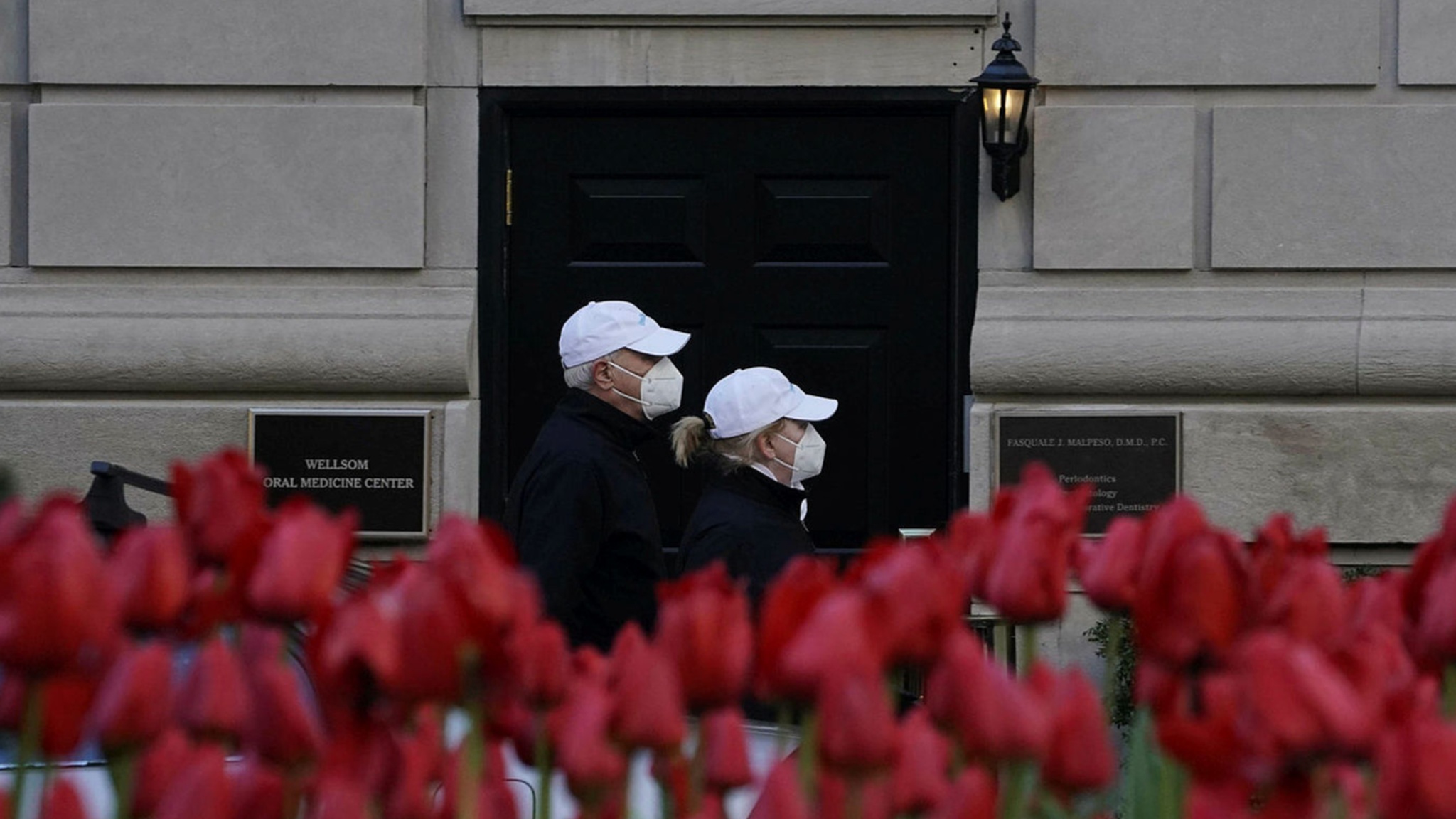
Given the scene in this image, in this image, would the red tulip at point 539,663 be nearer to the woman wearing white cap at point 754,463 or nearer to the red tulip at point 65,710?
the red tulip at point 65,710

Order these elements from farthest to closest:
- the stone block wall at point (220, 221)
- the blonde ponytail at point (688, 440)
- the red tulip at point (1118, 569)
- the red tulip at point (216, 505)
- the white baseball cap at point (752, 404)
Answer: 1. the stone block wall at point (220, 221)
2. the blonde ponytail at point (688, 440)
3. the white baseball cap at point (752, 404)
4. the red tulip at point (1118, 569)
5. the red tulip at point (216, 505)

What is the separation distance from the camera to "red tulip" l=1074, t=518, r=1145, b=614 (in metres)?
1.48

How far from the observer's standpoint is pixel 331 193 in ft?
26.1

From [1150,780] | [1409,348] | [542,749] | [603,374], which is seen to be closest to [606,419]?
[603,374]

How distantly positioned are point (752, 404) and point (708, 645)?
4.64 meters

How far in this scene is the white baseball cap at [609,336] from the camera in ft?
19.4

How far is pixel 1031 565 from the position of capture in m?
1.45

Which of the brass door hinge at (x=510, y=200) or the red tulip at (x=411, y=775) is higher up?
the brass door hinge at (x=510, y=200)

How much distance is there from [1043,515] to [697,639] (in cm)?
35

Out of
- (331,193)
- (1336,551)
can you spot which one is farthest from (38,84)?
(1336,551)

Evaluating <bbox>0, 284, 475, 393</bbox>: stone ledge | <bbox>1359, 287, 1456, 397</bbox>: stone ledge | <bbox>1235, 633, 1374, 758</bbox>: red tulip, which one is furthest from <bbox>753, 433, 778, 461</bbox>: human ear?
<bbox>1235, 633, 1374, 758</bbox>: red tulip

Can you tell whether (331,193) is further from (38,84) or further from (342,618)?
(342,618)

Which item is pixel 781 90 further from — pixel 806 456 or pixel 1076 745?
pixel 1076 745

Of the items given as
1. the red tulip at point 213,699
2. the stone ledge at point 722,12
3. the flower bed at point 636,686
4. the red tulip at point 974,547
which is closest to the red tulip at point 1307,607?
the flower bed at point 636,686
